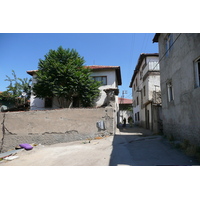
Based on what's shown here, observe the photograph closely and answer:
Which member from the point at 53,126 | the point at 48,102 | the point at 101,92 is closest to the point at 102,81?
the point at 101,92

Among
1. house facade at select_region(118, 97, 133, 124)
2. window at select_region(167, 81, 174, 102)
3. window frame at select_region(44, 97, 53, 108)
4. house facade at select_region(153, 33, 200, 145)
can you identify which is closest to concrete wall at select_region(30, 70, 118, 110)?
window frame at select_region(44, 97, 53, 108)

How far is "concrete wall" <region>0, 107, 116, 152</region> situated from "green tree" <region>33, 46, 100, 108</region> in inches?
144

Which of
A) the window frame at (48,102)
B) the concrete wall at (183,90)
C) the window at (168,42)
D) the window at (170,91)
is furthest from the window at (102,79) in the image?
the window at (170,91)

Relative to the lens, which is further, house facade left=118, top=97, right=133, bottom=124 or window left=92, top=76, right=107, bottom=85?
house facade left=118, top=97, right=133, bottom=124

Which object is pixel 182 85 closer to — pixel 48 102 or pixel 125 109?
pixel 48 102

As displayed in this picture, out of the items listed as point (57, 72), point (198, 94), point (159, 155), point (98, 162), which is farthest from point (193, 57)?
point (57, 72)

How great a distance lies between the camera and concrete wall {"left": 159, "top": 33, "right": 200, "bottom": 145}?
5.23m

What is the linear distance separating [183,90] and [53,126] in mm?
7568

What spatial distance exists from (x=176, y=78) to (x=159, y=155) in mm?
3970

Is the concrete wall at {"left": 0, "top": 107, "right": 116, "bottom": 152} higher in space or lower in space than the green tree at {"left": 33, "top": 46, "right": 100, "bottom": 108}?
lower

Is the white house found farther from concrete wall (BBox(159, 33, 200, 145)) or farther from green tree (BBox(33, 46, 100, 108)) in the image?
concrete wall (BBox(159, 33, 200, 145))

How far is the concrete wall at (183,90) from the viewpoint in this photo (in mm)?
5232

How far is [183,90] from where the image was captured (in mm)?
6109

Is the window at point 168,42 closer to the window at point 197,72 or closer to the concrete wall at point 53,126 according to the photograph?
the window at point 197,72
